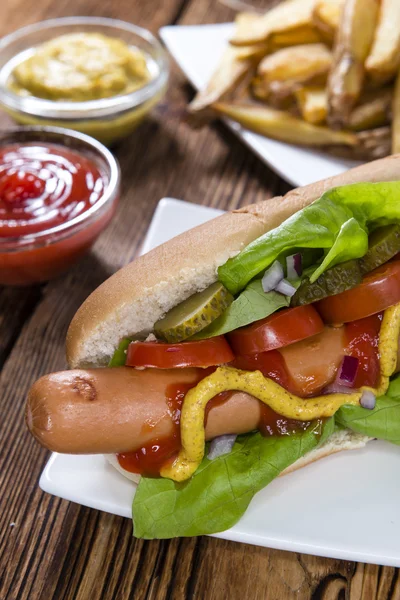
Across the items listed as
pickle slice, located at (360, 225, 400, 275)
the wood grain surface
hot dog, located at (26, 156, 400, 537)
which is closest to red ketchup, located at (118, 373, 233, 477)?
hot dog, located at (26, 156, 400, 537)

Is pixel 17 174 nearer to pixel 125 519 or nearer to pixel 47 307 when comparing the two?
pixel 47 307

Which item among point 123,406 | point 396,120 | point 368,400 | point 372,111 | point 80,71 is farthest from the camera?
point 80,71

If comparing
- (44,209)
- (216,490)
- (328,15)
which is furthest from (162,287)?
(328,15)

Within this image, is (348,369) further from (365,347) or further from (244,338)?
(244,338)

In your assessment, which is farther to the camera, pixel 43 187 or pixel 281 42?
pixel 281 42

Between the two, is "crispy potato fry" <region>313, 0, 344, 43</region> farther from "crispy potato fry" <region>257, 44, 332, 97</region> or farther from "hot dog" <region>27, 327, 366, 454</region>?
"hot dog" <region>27, 327, 366, 454</region>

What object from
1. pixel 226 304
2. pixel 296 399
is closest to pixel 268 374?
pixel 296 399
